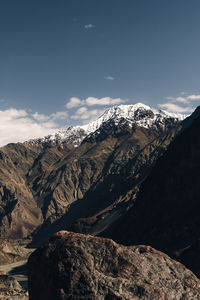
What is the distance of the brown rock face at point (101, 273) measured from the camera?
53.6ft

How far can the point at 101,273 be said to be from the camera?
16875mm

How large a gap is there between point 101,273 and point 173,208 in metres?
108

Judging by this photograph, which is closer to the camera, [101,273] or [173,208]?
[101,273]

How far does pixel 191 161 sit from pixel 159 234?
30.0 metres

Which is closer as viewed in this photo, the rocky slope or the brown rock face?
the brown rock face

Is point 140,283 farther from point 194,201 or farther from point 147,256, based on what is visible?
point 194,201

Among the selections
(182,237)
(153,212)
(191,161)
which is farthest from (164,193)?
(182,237)

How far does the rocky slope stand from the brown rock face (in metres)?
69.2

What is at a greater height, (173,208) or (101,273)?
(101,273)

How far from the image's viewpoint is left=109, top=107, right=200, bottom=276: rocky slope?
98575mm

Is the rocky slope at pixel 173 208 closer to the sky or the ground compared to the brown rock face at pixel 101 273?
closer to the ground

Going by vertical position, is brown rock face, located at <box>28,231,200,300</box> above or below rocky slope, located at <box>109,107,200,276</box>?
above

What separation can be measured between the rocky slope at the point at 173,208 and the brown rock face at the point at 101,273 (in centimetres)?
6916

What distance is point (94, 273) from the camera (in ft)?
55.2
